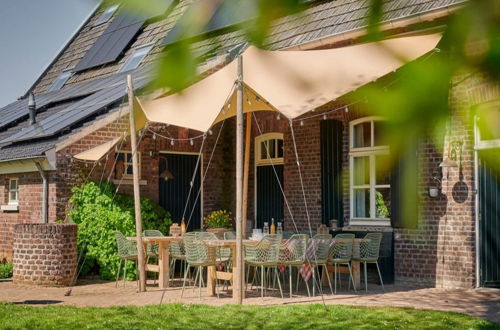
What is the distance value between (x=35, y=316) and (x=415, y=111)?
7673 mm

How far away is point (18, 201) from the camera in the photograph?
14.2 m

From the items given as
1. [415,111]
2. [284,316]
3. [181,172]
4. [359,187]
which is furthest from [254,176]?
[415,111]

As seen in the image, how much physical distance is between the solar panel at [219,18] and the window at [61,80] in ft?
63.4

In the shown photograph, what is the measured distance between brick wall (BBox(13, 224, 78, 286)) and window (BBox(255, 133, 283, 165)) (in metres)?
4.31

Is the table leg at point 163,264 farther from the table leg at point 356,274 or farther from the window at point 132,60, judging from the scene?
the window at point 132,60

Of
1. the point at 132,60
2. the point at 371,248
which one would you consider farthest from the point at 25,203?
the point at 371,248

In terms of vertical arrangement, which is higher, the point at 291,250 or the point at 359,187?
the point at 359,187

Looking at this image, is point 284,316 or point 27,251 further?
point 27,251

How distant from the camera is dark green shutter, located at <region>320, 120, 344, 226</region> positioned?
12688 millimetres

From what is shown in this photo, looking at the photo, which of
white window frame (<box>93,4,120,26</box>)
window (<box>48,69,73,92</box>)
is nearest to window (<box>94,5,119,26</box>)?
white window frame (<box>93,4,120,26</box>)

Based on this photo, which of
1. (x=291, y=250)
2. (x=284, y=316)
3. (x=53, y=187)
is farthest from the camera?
(x=53, y=187)

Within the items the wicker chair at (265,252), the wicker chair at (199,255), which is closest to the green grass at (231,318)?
the wicker chair at (265,252)

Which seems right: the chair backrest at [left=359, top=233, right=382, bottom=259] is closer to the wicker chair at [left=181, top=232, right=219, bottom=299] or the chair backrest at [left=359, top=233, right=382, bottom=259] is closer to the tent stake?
the wicker chair at [left=181, top=232, right=219, bottom=299]

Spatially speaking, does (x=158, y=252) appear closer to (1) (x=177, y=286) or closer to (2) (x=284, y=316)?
(1) (x=177, y=286)
